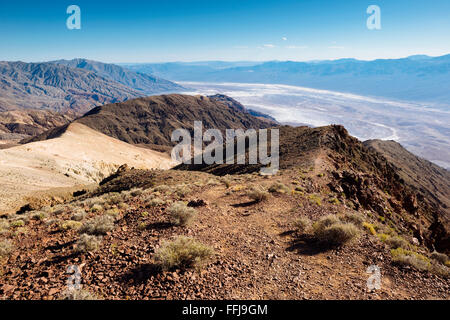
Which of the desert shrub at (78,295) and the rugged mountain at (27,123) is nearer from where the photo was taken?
the desert shrub at (78,295)

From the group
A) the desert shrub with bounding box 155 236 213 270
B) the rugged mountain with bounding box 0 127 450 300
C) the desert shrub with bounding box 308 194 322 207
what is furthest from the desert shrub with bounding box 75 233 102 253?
the desert shrub with bounding box 308 194 322 207

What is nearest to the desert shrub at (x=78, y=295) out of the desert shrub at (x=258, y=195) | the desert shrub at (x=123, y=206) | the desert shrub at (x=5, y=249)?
the desert shrub at (x=5, y=249)

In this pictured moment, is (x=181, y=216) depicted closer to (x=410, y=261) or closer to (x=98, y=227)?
(x=98, y=227)

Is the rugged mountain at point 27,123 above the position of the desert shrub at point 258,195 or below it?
above

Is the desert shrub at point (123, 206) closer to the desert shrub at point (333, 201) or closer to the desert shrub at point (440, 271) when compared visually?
the desert shrub at point (333, 201)

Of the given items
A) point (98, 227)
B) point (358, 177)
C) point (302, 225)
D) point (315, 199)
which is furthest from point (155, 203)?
point (358, 177)
